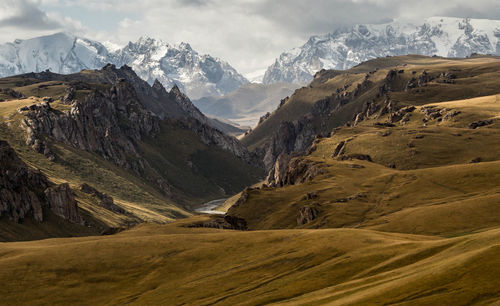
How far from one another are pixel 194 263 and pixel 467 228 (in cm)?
6932

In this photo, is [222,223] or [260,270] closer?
[260,270]

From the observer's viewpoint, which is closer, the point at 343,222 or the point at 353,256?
the point at 353,256

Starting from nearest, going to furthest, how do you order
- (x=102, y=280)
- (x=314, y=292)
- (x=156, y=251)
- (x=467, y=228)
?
(x=314, y=292)
(x=102, y=280)
(x=156, y=251)
(x=467, y=228)

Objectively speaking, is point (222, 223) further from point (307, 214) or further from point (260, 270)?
point (260, 270)

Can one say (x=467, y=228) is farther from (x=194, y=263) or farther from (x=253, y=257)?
(x=194, y=263)

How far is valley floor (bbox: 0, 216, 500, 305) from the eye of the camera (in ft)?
181

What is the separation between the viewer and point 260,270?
9025 centimetres

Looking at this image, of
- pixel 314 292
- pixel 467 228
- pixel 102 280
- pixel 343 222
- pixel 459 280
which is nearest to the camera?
pixel 459 280

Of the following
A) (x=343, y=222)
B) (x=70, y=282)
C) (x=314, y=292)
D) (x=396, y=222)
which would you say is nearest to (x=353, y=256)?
(x=314, y=292)

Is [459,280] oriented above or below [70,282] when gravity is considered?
above

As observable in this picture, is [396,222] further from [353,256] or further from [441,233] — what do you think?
[353,256]

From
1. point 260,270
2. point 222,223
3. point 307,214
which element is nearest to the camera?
point 260,270

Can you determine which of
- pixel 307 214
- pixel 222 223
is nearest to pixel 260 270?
pixel 222 223

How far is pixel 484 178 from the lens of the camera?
18300 centimetres
